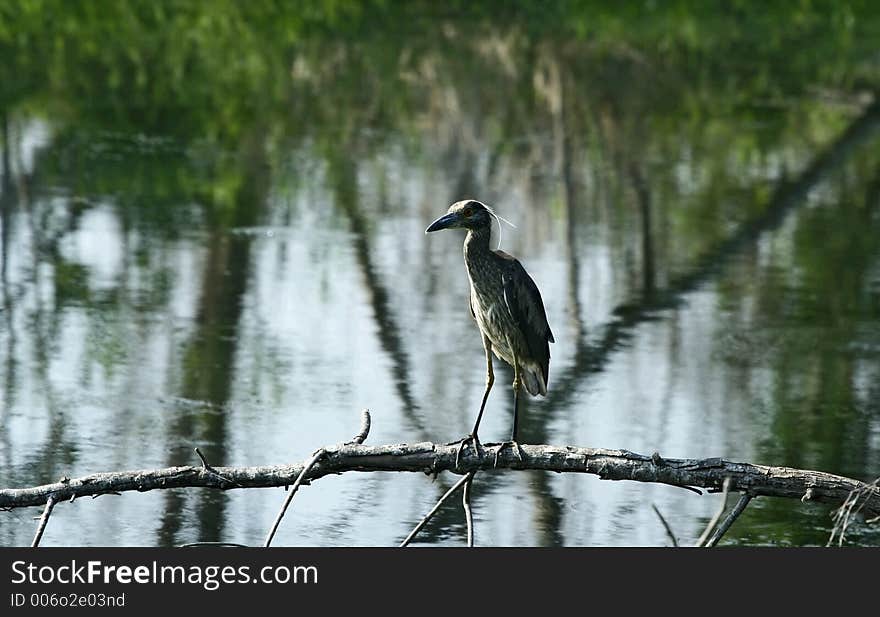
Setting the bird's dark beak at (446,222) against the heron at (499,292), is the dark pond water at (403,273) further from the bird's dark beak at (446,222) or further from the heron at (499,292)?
the bird's dark beak at (446,222)

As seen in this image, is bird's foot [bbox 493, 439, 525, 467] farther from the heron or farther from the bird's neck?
the bird's neck

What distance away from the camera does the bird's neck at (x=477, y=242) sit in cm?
688

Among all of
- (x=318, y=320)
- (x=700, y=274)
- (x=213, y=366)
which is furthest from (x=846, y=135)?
(x=213, y=366)

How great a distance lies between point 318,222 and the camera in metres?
13.7

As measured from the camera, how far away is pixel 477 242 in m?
6.88

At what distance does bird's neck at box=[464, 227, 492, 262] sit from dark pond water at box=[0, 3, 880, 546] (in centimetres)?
158

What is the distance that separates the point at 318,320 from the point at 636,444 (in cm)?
284

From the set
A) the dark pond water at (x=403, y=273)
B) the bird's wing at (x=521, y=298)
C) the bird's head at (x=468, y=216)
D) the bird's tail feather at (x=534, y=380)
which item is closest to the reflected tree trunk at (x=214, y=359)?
the dark pond water at (x=403, y=273)

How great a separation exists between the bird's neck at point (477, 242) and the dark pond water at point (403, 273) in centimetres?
158

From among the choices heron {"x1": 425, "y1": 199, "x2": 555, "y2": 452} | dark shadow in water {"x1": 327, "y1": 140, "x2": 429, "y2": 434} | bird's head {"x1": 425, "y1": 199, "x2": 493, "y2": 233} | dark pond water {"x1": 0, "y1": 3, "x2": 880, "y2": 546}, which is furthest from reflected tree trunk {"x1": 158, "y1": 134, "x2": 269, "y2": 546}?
bird's head {"x1": 425, "y1": 199, "x2": 493, "y2": 233}

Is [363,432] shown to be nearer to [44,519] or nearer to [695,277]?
[44,519]

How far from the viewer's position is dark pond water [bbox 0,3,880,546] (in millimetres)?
8531

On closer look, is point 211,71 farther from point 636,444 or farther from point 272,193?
point 636,444

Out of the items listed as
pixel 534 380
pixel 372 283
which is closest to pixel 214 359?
pixel 372 283
